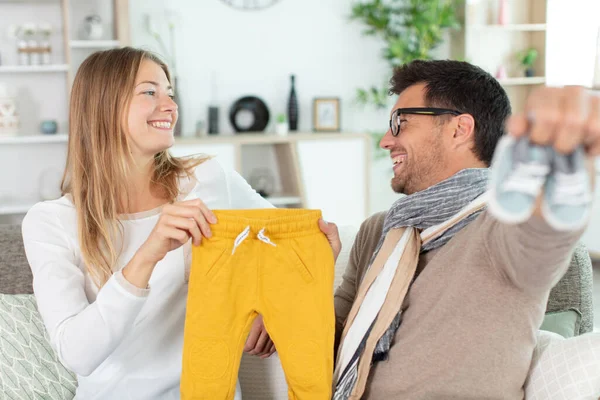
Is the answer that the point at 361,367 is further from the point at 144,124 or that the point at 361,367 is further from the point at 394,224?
the point at 144,124

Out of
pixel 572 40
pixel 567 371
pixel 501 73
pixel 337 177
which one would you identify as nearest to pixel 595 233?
pixel 501 73

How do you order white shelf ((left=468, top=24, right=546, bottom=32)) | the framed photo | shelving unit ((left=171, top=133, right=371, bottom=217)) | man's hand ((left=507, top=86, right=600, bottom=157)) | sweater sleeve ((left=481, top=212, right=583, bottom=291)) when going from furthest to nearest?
1. white shelf ((left=468, top=24, right=546, bottom=32))
2. the framed photo
3. shelving unit ((left=171, top=133, right=371, bottom=217))
4. sweater sleeve ((left=481, top=212, right=583, bottom=291))
5. man's hand ((left=507, top=86, right=600, bottom=157))

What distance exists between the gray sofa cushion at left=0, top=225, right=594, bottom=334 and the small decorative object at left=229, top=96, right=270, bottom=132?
3.26 meters

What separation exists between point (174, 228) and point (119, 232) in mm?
372

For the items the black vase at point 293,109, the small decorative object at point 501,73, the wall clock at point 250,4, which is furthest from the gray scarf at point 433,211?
the small decorative object at point 501,73

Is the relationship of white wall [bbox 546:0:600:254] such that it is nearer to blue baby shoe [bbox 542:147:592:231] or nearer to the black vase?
the black vase

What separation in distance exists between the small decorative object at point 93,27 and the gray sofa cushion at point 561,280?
9.64 ft

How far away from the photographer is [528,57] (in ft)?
19.0

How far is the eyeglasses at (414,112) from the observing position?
1.80 m

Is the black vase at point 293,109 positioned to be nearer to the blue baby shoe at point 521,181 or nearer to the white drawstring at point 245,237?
the white drawstring at point 245,237

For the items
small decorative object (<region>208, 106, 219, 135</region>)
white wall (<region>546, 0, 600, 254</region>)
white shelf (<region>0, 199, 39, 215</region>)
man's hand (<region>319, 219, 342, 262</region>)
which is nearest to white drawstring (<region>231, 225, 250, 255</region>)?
man's hand (<region>319, 219, 342, 262</region>)

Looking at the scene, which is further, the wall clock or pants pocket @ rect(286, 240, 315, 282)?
the wall clock

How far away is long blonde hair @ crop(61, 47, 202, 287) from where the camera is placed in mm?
1806

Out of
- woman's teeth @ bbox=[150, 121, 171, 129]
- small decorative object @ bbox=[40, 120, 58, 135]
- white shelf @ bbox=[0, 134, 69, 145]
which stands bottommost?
white shelf @ bbox=[0, 134, 69, 145]
